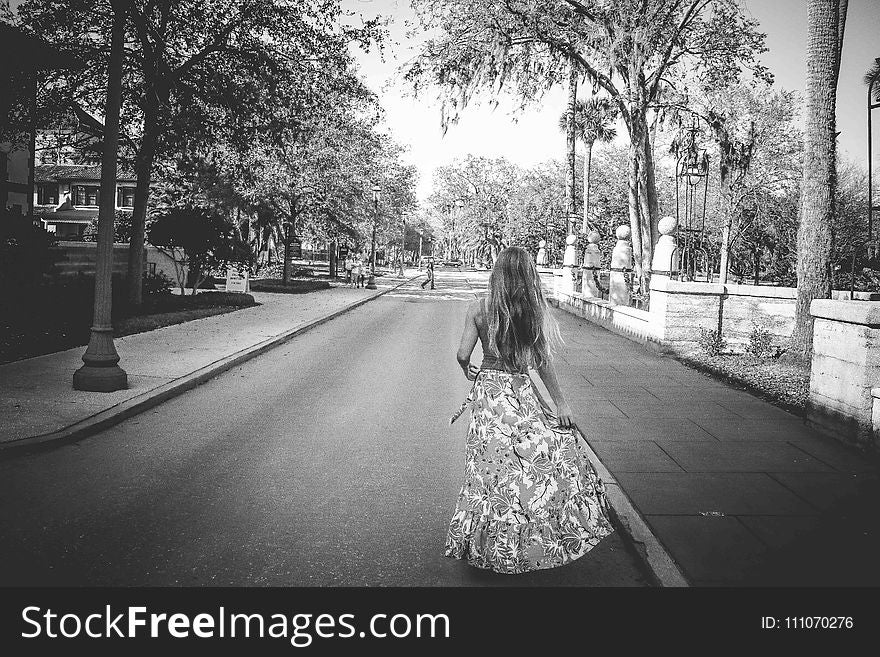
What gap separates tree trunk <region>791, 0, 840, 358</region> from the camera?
11477 millimetres

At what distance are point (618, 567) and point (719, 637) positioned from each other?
93 centimetres

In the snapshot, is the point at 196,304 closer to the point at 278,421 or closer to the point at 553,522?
the point at 278,421

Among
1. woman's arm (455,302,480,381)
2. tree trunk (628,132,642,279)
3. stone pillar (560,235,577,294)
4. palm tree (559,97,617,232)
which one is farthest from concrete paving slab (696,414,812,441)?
stone pillar (560,235,577,294)

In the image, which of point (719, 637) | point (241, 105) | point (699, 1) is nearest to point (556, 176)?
point (699, 1)

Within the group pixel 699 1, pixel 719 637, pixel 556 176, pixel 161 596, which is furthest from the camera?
pixel 556 176

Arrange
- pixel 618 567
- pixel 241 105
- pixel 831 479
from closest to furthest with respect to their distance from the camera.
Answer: pixel 618 567, pixel 831 479, pixel 241 105

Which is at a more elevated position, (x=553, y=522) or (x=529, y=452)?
(x=529, y=452)

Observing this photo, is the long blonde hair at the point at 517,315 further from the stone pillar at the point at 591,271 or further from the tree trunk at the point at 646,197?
the stone pillar at the point at 591,271

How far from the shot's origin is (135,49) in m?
18.5

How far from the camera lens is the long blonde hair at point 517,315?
432 centimetres

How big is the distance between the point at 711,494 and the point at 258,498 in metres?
3.53

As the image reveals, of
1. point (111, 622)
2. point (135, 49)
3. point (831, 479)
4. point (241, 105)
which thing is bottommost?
point (111, 622)

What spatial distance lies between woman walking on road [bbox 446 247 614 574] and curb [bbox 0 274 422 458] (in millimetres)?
4705

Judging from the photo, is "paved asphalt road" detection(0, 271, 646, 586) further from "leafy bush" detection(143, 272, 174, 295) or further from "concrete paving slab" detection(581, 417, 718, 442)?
"leafy bush" detection(143, 272, 174, 295)
